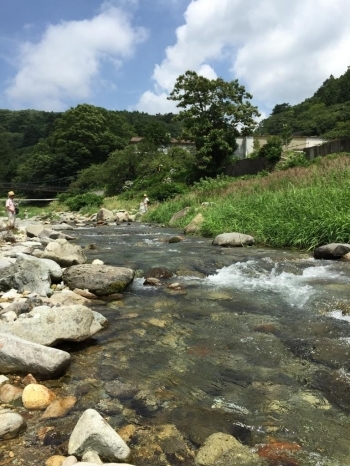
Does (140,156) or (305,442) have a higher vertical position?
(140,156)

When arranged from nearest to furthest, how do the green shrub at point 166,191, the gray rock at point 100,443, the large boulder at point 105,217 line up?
1. the gray rock at point 100,443
2. the large boulder at point 105,217
3. the green shrub at point 166,191

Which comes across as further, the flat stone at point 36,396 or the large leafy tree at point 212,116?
the large leafy tree at point 212,116

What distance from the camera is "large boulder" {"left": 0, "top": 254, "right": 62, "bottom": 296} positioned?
5.79 metres

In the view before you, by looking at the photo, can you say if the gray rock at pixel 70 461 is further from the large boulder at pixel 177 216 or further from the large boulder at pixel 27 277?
the large boulder at pixel 177 216

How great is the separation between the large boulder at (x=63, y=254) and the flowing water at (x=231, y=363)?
2.34 m

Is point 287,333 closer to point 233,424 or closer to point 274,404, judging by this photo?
point 274,404

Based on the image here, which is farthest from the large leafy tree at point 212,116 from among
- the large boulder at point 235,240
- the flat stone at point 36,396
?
the flat stone at point 36,396

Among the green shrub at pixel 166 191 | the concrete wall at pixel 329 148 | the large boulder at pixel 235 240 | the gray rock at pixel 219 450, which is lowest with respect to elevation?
the gray rock at pixel 219 450

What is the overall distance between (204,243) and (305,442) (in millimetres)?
8916

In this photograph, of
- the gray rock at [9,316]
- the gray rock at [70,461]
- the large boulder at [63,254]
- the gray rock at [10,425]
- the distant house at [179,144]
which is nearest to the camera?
A: the gray rock at [70,461]

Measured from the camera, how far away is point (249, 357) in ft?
12.1

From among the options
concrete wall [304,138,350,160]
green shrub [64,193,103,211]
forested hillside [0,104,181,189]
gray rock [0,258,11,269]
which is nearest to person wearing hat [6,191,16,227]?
gray rock [0,258,11,269]

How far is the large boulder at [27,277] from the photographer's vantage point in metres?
5.79

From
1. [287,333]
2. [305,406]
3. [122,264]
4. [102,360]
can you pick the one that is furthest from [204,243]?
[305,406]
